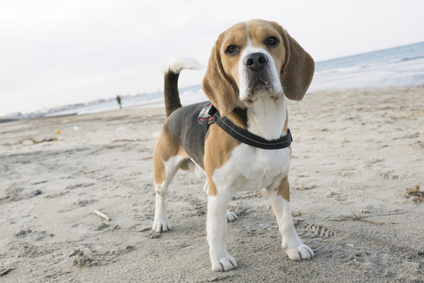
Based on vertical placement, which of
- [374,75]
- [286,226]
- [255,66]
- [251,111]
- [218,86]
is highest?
[255,66]

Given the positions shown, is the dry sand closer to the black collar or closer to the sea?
the black collar

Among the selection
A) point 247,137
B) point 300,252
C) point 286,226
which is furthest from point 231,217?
point 247,137

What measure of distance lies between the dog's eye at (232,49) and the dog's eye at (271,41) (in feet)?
0.71

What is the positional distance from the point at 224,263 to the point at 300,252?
57 cm

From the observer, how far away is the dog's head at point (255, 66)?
2242mm

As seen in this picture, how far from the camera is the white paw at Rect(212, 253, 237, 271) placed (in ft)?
8.09

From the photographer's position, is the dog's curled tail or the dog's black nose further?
the dog's curled tail

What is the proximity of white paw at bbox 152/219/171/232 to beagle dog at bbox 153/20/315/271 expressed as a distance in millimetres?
893

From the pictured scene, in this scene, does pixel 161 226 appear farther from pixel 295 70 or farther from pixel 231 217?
pixel 295 70

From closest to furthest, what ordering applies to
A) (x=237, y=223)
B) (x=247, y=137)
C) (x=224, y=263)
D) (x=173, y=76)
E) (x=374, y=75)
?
(x=247, y=137), (x=224, y=263), (x=237, y=223), (x=173, y=76), (x=374, y=75)

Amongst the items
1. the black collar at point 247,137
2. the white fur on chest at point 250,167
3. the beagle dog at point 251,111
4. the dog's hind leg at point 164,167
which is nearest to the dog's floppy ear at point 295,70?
the beagle dog at point 251,111

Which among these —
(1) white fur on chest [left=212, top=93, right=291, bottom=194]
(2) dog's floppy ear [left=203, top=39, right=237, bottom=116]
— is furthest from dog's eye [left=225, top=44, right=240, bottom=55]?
(1) white fur on chest [left=212, top=93, right=291, bottom=194]

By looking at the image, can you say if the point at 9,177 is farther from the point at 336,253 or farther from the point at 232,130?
the point at 336,253

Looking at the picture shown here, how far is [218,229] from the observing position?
253 cm
